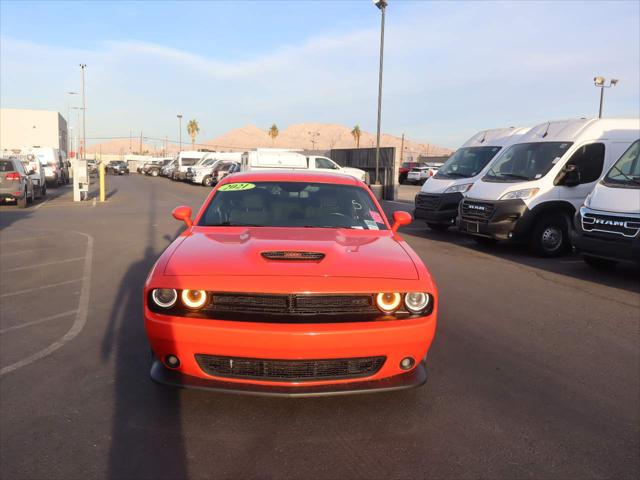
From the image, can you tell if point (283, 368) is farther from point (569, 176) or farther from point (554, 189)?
point (569, 176)

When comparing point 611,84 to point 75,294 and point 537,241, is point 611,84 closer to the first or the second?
point 537,241

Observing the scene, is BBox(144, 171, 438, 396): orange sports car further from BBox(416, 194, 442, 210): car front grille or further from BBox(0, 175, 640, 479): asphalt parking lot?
BBox(416, 194, 442, 210): car front grille

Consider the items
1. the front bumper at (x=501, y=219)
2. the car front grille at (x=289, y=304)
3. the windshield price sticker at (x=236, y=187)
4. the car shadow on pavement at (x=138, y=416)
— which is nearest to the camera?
the car shadow on pavement at (x=138, y=416)

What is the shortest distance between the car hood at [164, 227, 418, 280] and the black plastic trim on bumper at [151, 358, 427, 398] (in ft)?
2.01

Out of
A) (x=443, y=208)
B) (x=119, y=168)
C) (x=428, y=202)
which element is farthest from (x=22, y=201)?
(x=119, y=168)

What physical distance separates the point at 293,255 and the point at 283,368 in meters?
0.76

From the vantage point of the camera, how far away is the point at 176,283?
11.0ft

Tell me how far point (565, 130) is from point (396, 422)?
360 inches

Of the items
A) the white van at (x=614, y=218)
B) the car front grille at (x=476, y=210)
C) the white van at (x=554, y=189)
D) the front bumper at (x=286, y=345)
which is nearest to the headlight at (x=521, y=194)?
the white van at (x=554, y=189)

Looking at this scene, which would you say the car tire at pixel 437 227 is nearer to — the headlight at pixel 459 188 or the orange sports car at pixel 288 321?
the headlight at pixel 459 188

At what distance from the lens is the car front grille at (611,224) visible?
748 centimetres

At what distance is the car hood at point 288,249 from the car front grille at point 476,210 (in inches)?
255

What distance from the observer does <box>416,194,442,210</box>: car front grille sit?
1298 cm

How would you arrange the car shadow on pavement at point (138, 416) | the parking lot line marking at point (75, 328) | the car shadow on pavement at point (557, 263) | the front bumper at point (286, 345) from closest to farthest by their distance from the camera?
the car shadow on pavement at point (138, 416) → the front bumper at point (286, 345) → the parking lot line marking at point (75, 328) → the car shadow on pavement at point (557, 263)
